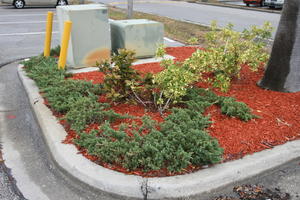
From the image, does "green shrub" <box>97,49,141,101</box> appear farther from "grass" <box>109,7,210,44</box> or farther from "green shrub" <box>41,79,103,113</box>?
"grass" <box>109,7,210,44</box>

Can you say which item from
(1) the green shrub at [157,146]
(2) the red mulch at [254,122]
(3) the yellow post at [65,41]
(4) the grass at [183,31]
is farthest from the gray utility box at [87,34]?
(4) the grass at [183,31]

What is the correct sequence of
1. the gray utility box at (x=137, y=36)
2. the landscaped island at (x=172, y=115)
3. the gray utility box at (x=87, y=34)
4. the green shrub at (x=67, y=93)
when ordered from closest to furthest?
1. the landscaped island at (x=172, y=115)
2. the green shrub at (x=67, y=93)
3. the gray utility box at (x=87, y=34)
4. the gray utility box at (x=137, y=36)

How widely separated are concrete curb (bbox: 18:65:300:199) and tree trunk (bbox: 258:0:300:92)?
4.85ft

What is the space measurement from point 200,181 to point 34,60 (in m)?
5.01

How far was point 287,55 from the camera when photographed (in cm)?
511

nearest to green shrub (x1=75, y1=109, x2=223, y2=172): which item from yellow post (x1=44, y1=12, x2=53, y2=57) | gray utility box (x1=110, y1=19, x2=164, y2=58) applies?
gray utility box (x1=110, y1=19, x2=164, y2=58)

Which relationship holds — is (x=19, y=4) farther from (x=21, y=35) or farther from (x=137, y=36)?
(x=137, y=36)

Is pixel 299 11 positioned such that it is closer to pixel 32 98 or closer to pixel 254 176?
pixel 254 176

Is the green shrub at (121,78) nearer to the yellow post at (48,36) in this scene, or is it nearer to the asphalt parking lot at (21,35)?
the yellow post at (48,36)

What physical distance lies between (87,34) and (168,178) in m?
4.14

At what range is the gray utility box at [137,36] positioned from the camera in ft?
23.4

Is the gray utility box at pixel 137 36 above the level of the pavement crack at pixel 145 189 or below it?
above

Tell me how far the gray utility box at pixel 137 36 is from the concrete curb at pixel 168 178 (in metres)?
3.55

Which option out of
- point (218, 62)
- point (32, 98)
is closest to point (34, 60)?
point (32, 98)
